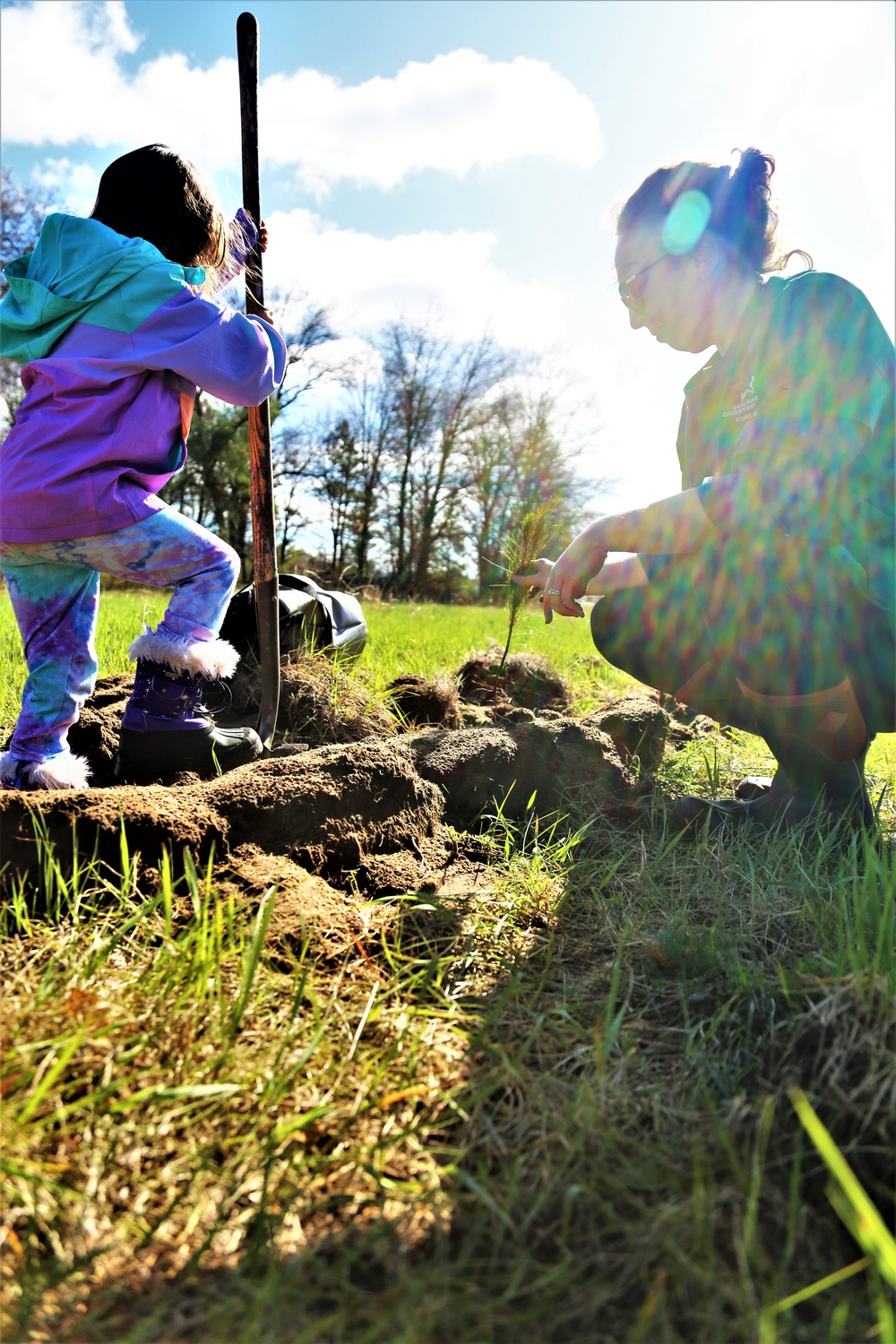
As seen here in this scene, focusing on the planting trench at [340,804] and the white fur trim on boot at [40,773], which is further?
the white fur trim on boot at [40,773]

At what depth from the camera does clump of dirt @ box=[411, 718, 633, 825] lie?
7.80ft

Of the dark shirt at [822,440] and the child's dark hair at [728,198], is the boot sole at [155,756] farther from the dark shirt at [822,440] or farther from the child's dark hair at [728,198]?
the child's dark hair at [728,198]

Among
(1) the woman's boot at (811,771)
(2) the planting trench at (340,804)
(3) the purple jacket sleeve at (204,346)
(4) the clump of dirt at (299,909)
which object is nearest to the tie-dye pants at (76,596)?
(2) the planting trench at (340,804)

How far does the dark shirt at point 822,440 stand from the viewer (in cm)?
206

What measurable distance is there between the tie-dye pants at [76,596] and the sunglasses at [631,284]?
1465 millimetres

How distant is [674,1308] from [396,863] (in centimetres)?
115

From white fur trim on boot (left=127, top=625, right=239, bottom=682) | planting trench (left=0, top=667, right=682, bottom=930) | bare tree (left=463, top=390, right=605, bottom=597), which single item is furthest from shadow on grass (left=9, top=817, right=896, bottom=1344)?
bare tree (left=463, top=390, right=605, bottom=597)

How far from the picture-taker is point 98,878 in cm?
145

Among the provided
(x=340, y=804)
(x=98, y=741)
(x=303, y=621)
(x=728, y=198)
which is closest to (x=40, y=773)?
(x=98, y=741)

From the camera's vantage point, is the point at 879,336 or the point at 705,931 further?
the point at 879,336

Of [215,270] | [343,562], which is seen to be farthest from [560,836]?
[343,562]

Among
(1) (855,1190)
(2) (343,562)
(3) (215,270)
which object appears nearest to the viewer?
(1) (855,1190)

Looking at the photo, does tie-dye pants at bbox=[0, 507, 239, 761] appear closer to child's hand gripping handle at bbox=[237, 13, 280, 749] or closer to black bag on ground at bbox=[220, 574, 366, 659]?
child's hand gripping handle at bbox=[237, 13, 280, 749]

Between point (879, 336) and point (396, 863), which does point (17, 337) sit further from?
point (879, 336)
